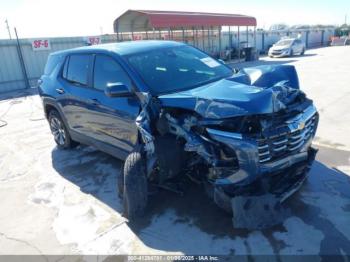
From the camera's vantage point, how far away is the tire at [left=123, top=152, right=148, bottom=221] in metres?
3.34

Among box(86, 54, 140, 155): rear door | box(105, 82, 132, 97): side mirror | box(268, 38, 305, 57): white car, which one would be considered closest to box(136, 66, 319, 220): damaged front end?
box(105, 82, 132, 97): side mirror

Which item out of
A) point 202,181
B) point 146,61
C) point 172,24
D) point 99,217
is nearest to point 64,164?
point 99,217

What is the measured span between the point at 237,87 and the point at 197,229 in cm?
153

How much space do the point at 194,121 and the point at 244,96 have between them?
0.54 meters

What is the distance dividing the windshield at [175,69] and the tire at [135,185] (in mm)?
831

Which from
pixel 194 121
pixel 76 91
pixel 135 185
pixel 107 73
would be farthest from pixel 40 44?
pixel 194 121

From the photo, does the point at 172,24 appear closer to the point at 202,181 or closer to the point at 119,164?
the point at 119,164

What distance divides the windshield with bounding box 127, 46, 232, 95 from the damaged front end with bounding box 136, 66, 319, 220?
0.33 meters

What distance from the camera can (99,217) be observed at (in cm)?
362

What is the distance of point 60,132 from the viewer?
5.88 m

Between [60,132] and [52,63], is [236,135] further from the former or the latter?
[52,63]

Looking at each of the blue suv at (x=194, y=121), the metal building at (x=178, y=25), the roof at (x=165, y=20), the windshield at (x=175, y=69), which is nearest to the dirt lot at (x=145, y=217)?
the blue suv at (x=194, y=121)

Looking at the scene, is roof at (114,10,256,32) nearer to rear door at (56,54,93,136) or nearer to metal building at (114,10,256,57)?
metal building at (114,10,256,57)

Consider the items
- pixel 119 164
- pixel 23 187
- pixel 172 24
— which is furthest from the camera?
pixel 172 24
